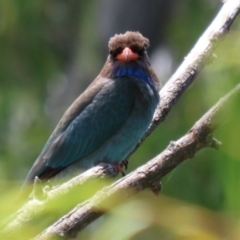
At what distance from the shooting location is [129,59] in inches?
150

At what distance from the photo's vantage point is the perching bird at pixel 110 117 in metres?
3.45

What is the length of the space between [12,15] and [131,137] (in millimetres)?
5106

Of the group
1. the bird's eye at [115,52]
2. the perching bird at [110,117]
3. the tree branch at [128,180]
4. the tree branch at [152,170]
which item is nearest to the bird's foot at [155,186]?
the tree branch at [128,180]

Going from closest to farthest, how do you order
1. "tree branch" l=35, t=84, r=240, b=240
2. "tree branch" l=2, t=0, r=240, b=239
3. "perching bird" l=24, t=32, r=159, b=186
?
"tree branch" l=2, t=0, r=240, b=239, "tree branch" l=35, t=84, r=240, b=240, "perching bird" l=24, t=32, r=159, b=186

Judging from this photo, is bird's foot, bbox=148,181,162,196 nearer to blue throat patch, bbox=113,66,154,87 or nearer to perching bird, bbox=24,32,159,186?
perching bird, bbox=24,32,159,186

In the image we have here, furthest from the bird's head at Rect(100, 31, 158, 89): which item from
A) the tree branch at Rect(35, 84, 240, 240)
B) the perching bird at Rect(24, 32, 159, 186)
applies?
the tree branch at Rect(35, 84, 240, 240)

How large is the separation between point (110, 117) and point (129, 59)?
368mm

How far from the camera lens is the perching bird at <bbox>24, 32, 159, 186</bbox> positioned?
136 inches

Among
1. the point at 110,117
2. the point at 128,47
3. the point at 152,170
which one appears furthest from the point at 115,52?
the point at 152,170

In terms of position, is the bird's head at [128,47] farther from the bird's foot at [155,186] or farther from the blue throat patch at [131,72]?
the bird's foot at [155,186]

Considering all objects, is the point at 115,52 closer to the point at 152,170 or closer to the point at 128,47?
the point at 128,47

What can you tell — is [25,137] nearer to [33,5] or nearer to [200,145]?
[33,5]

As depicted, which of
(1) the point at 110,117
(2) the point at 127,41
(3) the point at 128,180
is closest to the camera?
(3) the point at 128,180

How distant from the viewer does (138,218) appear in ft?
3.37
